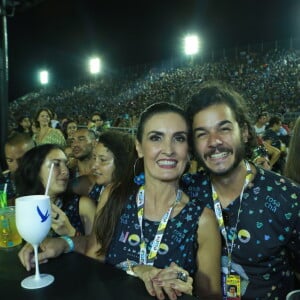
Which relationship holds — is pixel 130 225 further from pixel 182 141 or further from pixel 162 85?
pixel 162 85

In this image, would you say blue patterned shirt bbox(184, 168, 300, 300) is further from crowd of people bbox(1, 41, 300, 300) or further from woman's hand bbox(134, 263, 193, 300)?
woman's hand bbox(134, 263, 193, 300)

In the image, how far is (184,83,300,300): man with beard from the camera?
1587 mm

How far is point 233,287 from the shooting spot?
1.56 m

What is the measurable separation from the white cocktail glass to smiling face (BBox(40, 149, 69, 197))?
3.42ft

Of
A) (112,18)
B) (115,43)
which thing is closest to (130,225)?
(112,18)

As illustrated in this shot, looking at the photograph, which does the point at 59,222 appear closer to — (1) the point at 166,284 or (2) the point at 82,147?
(1) the point at 166,284

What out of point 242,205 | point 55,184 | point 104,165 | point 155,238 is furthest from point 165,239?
point 104,165

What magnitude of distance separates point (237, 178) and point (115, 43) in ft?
39.0

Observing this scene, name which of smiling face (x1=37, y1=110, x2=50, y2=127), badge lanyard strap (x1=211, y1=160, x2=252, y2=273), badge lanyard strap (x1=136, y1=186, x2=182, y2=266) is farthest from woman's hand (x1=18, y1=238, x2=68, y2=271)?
smiling face (x1=37, y1=110, x2=50, y2=127)

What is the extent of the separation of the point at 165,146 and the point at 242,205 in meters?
0.47

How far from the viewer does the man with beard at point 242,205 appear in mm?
1587

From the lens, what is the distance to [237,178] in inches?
67.0

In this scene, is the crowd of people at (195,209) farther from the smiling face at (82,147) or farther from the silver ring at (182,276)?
the smiling face at (82,147)

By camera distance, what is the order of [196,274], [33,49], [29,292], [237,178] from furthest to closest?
[33,49] < [237,178] < [196,274] < [29,292]
